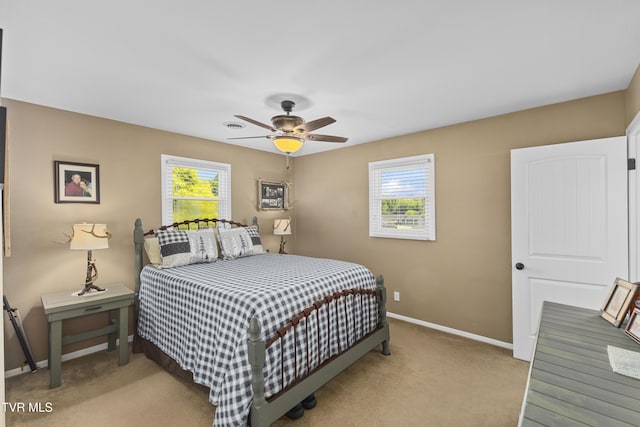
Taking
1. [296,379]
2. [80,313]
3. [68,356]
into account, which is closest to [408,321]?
[296,379]

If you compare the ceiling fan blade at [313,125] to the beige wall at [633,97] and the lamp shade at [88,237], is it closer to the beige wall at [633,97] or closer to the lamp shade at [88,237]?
the lamp shade at [88,237]

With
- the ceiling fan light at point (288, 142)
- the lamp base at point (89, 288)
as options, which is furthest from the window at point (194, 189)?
the ceiling fan light at point (288, 142)

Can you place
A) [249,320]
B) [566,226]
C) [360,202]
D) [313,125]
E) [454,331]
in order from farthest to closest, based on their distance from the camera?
1. [360,202]
2. [454,331]
3. [566,226]
4. [313,125]
5. [249,320]

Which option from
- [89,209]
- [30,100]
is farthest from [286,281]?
[30,100]

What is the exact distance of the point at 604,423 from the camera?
858mm

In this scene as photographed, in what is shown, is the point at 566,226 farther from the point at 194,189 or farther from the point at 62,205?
the point at 62,205

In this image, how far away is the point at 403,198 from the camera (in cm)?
399

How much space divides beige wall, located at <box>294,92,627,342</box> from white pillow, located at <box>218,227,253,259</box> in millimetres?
1603

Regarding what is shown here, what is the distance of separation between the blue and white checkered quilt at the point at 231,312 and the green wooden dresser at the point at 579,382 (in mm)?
1457

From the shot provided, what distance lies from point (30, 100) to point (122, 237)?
150 centimetres

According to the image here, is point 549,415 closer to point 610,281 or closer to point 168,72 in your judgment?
point 610,281

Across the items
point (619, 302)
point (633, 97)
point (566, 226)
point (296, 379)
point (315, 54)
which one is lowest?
point (296, 379)

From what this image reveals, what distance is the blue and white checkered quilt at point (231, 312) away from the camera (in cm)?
190

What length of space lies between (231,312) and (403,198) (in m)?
2.74
